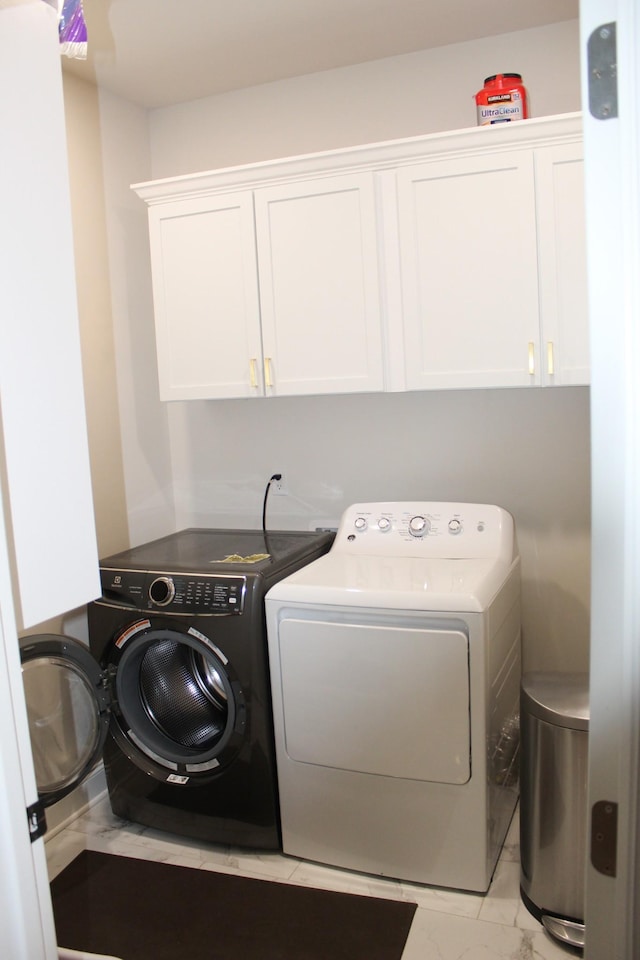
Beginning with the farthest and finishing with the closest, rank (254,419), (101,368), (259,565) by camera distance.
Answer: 1. (254,419)
2. (101,368)
3. (259,565)

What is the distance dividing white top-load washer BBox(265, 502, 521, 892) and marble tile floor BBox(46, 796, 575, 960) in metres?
0.05

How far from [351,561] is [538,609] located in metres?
0.78

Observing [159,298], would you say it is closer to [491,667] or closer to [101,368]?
[101,368]

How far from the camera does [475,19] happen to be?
2.57m

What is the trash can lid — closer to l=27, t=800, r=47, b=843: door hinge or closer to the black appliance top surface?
the black appliance top surface

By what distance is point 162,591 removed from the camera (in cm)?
251

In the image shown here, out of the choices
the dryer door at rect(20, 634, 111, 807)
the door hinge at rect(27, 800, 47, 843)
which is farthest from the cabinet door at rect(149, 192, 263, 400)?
the door hinge at rect(27, 800, 47, 843)

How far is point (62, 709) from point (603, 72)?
2072mm

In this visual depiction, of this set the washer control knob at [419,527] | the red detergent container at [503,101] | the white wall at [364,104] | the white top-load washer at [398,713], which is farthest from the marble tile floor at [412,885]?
the white wall at [364,104]

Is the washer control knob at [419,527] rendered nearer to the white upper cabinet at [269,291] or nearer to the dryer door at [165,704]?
the white upper cabinet at [269,291]

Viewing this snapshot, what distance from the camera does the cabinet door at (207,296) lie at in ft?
8.98

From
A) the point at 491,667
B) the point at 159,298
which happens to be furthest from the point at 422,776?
the point at 159,298

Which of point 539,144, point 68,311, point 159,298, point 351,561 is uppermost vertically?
point 539,144

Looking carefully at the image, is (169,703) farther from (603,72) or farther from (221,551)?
(603,72)
